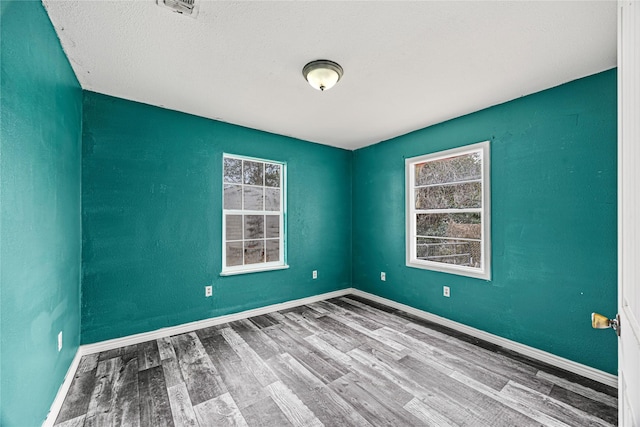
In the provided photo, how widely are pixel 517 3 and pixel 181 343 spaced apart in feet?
12.3

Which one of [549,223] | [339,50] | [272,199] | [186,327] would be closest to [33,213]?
[186,327]

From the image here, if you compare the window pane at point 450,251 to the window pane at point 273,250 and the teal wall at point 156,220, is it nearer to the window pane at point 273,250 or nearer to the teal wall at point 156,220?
the teal wall at point 156,220

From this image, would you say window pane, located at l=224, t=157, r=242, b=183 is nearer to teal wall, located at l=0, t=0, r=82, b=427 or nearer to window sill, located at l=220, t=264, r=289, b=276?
window sill, located at l=220, t=264, r=289, b=276

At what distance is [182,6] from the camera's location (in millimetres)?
1491

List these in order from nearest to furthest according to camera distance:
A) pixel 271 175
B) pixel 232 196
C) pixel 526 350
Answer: pixel 526 350 < pixel 232 196 < pixel 271 175

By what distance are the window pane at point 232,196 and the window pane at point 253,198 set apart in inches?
3.4

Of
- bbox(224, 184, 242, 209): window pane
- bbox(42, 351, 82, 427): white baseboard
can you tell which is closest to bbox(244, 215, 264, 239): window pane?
bbox(224, 184, 242, 209): window pane

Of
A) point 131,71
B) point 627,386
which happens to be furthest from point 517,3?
point 131,71

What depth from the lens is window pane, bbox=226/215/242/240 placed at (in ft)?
11.0

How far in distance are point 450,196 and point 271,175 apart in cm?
237

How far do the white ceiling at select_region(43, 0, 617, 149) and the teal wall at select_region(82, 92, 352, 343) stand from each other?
13.8 inches

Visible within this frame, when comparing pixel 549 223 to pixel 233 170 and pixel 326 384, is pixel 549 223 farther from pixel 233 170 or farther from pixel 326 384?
pixel 233 170

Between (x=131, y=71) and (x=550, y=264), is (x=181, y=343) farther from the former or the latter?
(x=550, y=264)

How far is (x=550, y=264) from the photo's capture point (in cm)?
237
